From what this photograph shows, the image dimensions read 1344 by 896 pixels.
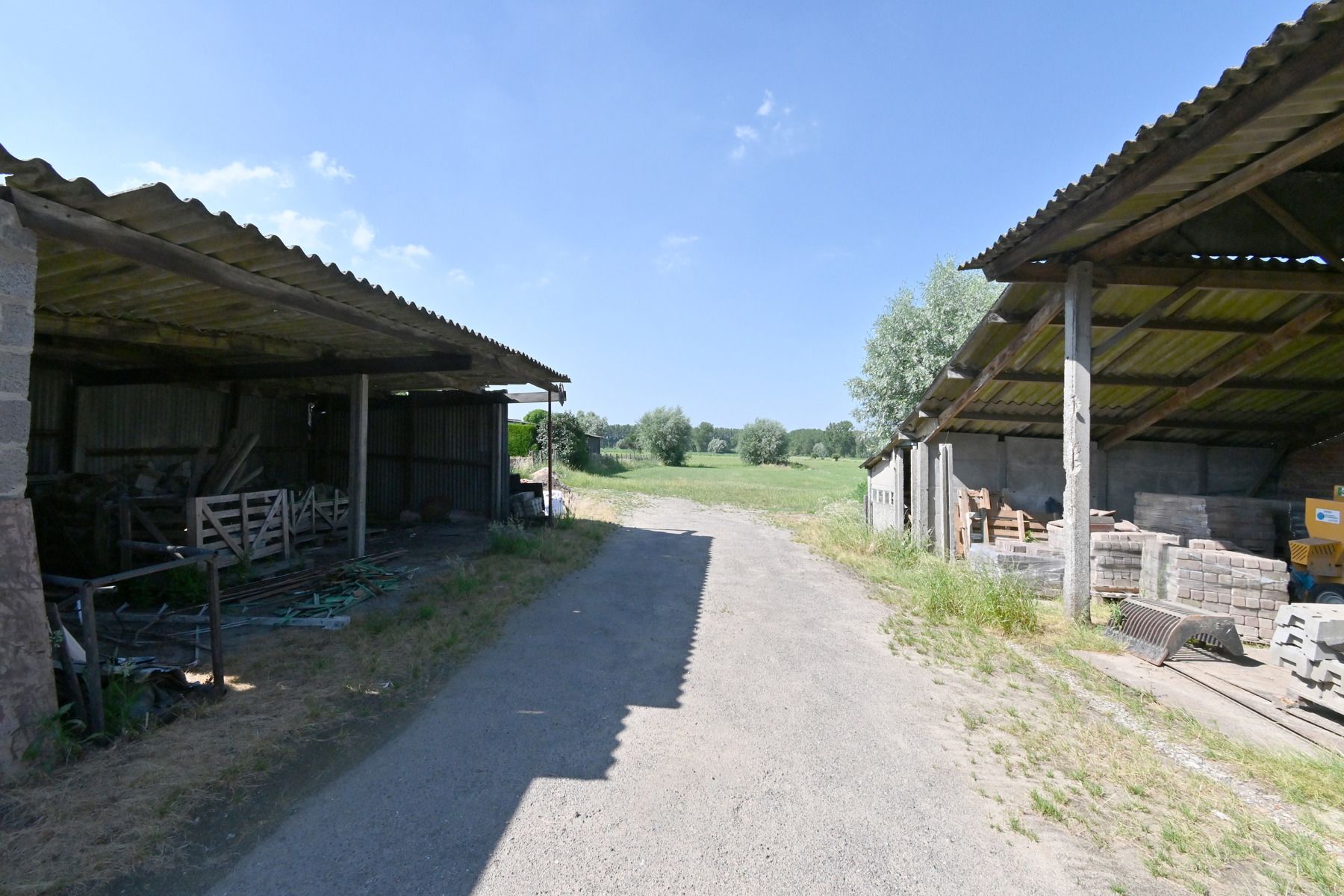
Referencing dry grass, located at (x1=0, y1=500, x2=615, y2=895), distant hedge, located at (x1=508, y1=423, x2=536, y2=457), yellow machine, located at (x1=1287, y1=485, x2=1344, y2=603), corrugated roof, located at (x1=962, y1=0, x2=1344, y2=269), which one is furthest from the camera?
distant hedge, located at (x1=508, y1=423, x2=536, y2=457)

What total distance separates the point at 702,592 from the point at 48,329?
694cm

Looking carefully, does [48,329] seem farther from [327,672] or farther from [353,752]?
[353,752]

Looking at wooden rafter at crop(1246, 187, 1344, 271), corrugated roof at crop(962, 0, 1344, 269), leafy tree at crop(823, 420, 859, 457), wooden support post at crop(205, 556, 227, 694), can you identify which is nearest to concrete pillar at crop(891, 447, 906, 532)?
corrugated roof at crop(962, 0, 1344, 269)

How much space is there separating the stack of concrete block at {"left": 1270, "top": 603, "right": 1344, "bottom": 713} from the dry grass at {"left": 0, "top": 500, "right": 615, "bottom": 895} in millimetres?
5986

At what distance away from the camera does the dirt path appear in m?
2.34

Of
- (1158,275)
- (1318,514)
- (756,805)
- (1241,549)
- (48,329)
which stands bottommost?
(756,805)

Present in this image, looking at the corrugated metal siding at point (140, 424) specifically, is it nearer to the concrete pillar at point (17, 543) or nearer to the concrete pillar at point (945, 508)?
the concrete pillar at point (17, 543)

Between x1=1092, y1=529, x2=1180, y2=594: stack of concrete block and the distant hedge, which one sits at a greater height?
the distant hedge

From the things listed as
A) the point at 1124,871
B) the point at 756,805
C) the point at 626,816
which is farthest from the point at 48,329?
the point at 1124,871

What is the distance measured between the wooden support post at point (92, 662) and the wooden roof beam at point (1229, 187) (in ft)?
24.4

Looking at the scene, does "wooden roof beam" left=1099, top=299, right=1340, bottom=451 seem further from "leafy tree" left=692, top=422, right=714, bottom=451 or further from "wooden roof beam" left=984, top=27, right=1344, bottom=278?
"leafy tree" left=692, top=422, right=714, bottom=451

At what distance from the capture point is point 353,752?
3189 mm

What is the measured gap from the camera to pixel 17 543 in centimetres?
273

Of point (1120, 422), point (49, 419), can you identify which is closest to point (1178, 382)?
point (1120, 422)
